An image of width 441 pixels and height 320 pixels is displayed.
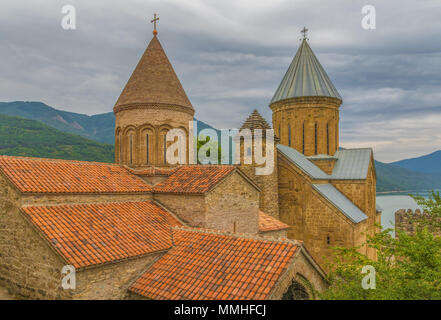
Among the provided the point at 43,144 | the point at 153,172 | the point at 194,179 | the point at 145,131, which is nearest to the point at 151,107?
the point at 145,131

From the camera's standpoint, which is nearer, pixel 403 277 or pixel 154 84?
pixel 403 277

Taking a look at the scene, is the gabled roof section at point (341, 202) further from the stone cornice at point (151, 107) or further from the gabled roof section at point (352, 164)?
the stone cornice at point (151, 107)

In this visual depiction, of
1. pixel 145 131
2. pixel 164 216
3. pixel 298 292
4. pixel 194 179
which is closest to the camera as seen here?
pixel 298 292

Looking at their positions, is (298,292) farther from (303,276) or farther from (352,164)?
(352,164)

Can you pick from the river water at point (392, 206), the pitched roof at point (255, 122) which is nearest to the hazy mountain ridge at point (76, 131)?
the river water at point (392, 206)

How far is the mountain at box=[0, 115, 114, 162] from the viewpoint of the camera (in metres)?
41.2

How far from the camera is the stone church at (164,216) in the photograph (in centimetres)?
683

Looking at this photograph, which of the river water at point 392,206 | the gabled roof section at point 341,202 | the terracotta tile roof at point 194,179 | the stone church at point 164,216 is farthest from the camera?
the river water at point 392,206

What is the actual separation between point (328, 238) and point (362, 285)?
7.98 meters

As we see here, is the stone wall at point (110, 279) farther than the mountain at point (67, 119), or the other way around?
the mountain at point (67, 119)

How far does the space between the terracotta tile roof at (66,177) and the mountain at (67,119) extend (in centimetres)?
9069

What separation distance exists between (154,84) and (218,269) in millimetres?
9525

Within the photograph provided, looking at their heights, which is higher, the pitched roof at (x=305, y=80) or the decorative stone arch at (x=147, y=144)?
the pitched roof at (x=305, y=80)

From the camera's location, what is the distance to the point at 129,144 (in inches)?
544
